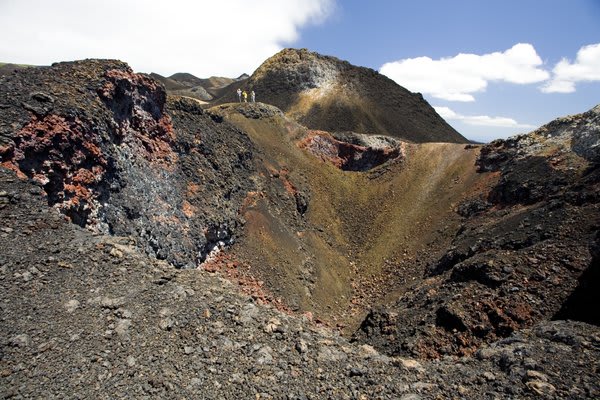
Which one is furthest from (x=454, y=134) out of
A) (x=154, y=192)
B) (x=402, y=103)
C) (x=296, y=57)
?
(x=154, y=192)

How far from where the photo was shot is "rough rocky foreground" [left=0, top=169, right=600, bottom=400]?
29.2 ft

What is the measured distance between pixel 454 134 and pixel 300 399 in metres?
77.4

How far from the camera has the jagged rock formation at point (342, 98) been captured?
70375mm

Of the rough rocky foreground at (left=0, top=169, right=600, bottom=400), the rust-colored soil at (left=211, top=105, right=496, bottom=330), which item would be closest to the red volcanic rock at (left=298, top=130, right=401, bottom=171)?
the rust-colored soil at (left=211, top=105, right=496, bottom=330)

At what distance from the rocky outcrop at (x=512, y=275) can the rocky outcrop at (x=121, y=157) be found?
13008mm

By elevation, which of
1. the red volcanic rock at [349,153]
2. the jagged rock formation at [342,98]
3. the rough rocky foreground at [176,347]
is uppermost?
the jagged rock formation at [342,98]

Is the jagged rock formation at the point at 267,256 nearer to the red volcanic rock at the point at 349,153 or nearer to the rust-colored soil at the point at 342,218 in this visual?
the rust-colored soil at the point at 342,218

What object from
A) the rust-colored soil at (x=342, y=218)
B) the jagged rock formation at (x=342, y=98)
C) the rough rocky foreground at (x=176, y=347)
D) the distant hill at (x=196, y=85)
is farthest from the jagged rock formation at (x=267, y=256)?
the distant hill at (x=196, y=85)

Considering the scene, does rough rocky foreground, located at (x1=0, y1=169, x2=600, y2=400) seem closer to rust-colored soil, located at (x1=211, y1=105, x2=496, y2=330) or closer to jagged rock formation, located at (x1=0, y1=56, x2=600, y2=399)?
jagged rock formation, located at (x1=0, y1=56, x2=600, y2=399)

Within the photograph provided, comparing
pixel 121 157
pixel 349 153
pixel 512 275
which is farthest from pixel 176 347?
pixel 349 153

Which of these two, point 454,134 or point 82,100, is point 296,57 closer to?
point 454,134

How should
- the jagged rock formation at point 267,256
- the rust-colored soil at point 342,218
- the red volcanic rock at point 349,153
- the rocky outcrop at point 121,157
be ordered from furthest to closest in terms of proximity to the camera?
1. the red volcanic rock at point 349,153
2. the rust-colored soil at point 342,218
3. the rocky outcrop at point 121,157
4. the jagged rock formation at point 267,256

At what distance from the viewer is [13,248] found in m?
11.2

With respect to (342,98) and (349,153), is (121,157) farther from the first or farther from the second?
(342,98)
